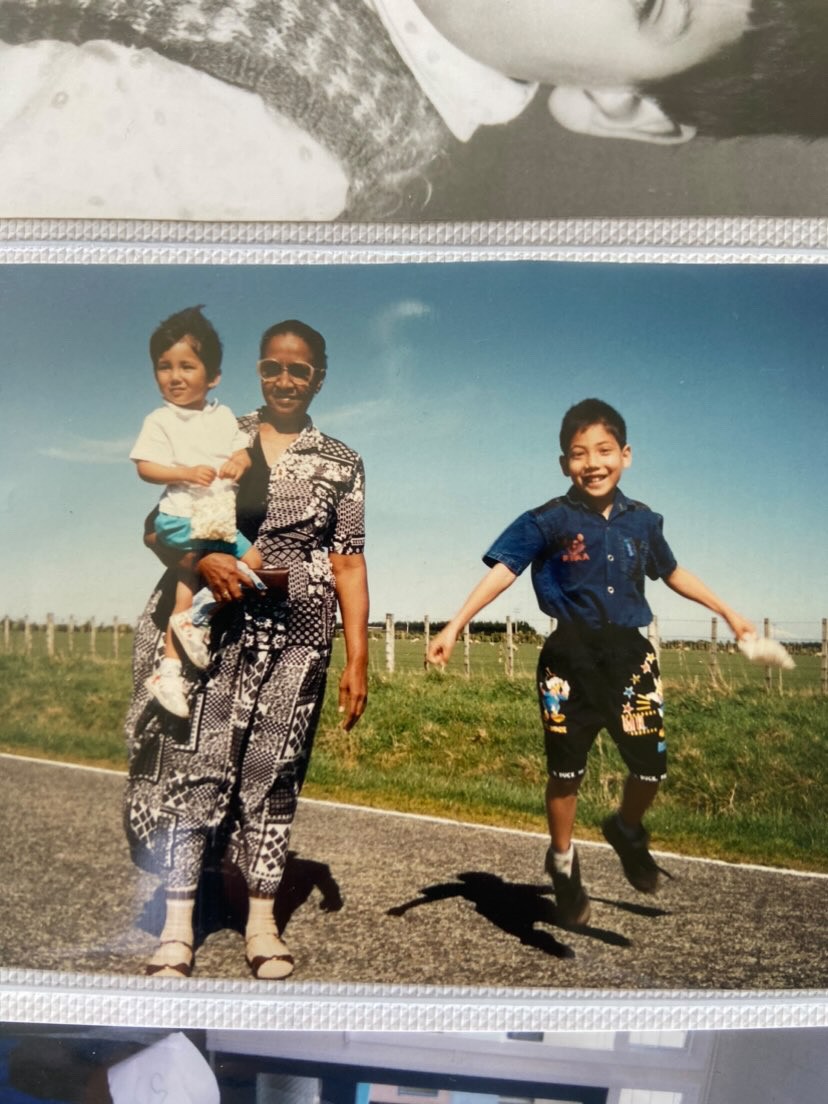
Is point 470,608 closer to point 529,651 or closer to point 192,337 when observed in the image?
point 529,651

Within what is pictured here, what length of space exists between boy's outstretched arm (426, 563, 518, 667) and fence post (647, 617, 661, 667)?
11.7 inches

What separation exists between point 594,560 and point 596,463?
0.20 metres

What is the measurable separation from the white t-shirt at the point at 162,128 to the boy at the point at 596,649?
85 cm

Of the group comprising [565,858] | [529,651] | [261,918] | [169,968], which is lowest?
[169,968]

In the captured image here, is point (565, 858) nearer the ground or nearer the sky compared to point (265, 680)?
nearer the ground

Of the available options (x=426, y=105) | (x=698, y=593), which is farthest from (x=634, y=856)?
(x=426, y=105)

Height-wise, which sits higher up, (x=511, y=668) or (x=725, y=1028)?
(x=511, y=668)

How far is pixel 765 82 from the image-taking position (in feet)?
Answer: 6.32

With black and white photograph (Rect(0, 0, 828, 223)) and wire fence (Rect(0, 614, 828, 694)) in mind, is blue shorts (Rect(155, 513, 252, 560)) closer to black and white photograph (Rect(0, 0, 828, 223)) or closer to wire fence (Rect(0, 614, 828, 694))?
wire fence (Rect(0, 614, 828, 694))

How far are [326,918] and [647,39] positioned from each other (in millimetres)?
1912

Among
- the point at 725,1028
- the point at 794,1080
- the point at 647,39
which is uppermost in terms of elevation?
the point at 647,39

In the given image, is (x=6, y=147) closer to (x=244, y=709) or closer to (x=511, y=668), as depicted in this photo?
(x=244, y=709)

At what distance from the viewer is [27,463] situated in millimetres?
1938

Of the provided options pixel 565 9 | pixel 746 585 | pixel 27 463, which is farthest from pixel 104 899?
pixel 565 9
